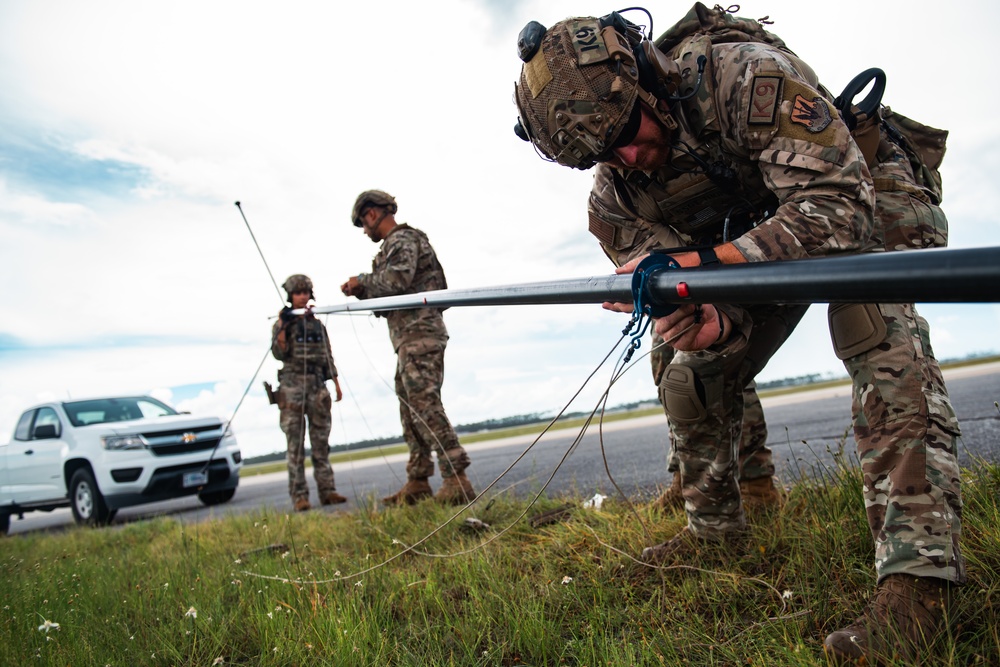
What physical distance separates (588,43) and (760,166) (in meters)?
0.72

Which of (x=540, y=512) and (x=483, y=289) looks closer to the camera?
(x=483, y=289)

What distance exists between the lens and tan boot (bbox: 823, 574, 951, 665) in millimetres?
1613

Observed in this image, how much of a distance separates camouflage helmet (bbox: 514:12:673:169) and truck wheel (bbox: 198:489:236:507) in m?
9.36

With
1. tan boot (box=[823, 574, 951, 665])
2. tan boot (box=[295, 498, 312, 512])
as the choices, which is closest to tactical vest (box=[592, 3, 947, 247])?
tan boot (box=[823, 574, 951, 665])

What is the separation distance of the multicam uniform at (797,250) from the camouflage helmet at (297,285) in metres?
5.86

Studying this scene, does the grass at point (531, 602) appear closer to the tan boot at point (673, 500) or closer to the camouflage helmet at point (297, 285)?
the tan boot at point (673, 500)

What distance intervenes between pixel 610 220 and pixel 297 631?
2064 millimetres

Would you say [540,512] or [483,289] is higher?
[483,289]

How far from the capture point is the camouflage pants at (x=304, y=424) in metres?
7.44

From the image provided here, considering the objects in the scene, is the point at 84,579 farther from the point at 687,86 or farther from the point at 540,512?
the point at 687,86

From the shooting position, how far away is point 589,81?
7.33 feet

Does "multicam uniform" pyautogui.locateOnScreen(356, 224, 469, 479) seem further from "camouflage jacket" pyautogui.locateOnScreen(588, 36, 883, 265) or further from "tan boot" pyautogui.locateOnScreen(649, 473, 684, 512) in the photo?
"camouflage jacket" pyautogui.locateOnScreen(588, 36, 883, 265)

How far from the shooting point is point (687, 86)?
7.36 ft

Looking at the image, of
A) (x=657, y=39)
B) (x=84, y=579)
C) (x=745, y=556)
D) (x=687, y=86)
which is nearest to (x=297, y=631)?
(x=745, y=556)
